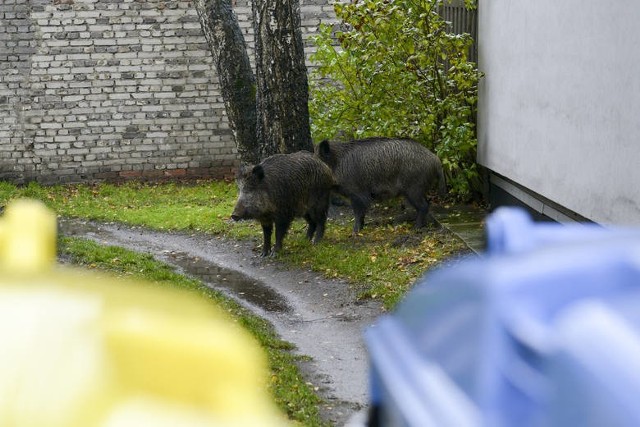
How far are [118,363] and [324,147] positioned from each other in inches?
→ 366

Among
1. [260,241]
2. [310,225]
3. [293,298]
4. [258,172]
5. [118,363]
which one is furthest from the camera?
[260,241]

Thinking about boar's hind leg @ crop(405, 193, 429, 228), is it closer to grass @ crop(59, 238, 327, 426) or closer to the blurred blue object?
grass @ crop(59, 238, 327, 426)

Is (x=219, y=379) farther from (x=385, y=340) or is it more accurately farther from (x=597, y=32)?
(x=597, y=32)

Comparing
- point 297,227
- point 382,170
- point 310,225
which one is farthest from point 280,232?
point 297,227

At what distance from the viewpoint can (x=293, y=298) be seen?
28.3 ft

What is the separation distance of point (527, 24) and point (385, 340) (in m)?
7.10

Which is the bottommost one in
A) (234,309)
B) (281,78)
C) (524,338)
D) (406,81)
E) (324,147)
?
(234,309)

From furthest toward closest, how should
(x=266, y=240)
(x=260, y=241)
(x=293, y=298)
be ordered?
(x=260, y=241) → (x=266, y=240) → (x=293, y=298)

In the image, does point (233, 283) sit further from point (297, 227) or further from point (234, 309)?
point (297, 227)

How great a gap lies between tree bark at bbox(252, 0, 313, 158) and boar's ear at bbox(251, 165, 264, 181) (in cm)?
186

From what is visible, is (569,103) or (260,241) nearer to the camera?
(569,103)

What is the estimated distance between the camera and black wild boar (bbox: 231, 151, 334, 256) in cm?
992

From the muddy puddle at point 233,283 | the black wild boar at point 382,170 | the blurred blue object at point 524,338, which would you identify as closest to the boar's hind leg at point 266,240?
the muddy puddle at point 233,283

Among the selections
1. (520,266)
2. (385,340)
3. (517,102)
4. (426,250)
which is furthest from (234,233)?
(520,266)
